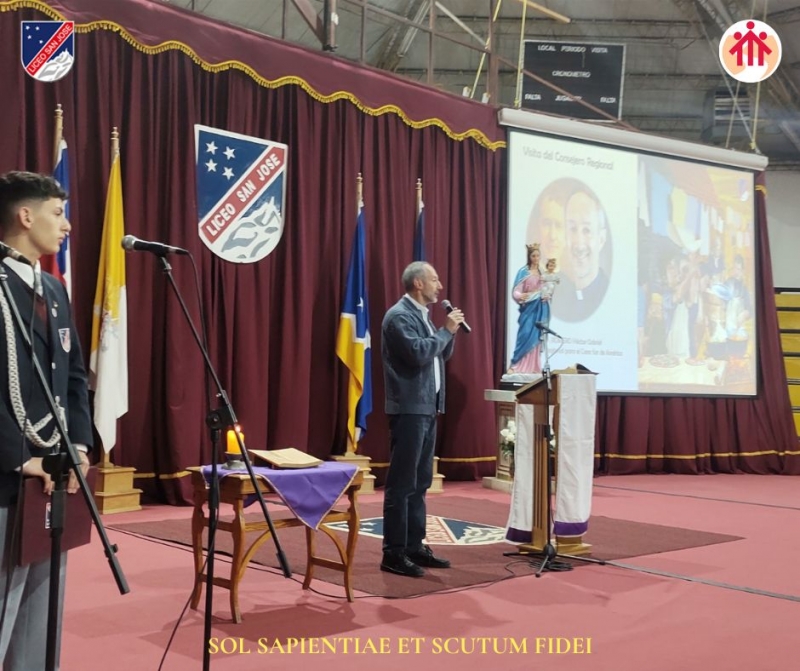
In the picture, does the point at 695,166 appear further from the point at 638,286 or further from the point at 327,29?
the point at 327,29

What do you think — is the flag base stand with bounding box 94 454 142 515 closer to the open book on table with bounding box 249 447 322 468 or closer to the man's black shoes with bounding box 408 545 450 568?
the man's black shoes with bounding box 408 545 450 568

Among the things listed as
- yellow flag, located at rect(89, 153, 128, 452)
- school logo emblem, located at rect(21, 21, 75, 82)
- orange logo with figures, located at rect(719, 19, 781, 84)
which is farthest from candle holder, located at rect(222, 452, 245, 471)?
orange logo with figures, located at rect(719, 19, 781, 84)

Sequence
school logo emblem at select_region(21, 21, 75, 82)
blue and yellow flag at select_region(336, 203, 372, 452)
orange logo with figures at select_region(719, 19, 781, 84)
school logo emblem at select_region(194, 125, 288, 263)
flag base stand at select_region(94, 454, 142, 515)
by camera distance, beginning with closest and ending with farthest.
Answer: school logo emblem at select_region(21, 21, 75, 82) → flag base stand at select_region(94, 454, 142, 515) → school logo emblem at select_region(194, 125, 288, 263) → blue and yellow flag at select_region(336, 203, 372, 452) → orange logo with figures at select_region(719, 19, 781, 84)

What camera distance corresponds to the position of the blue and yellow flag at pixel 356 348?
717cm

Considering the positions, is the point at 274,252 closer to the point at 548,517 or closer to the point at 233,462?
the point at 548,517

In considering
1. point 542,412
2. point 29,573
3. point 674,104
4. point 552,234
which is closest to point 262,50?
point 552,234

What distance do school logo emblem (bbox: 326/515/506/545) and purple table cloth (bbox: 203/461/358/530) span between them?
1476 mm

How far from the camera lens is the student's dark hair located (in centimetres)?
211

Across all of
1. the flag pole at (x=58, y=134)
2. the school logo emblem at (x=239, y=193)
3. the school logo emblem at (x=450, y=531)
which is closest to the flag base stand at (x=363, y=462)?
the school logo emblem at (x=450, y=531)

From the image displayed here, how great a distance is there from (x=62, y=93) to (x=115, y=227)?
0.86 metres

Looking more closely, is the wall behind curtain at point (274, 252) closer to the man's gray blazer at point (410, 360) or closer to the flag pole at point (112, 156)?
the flag pole at point (112, 156)

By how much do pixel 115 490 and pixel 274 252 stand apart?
2089mm

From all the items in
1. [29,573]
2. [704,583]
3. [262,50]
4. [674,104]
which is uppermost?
[674,104]

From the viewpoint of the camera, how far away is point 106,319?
577cm
